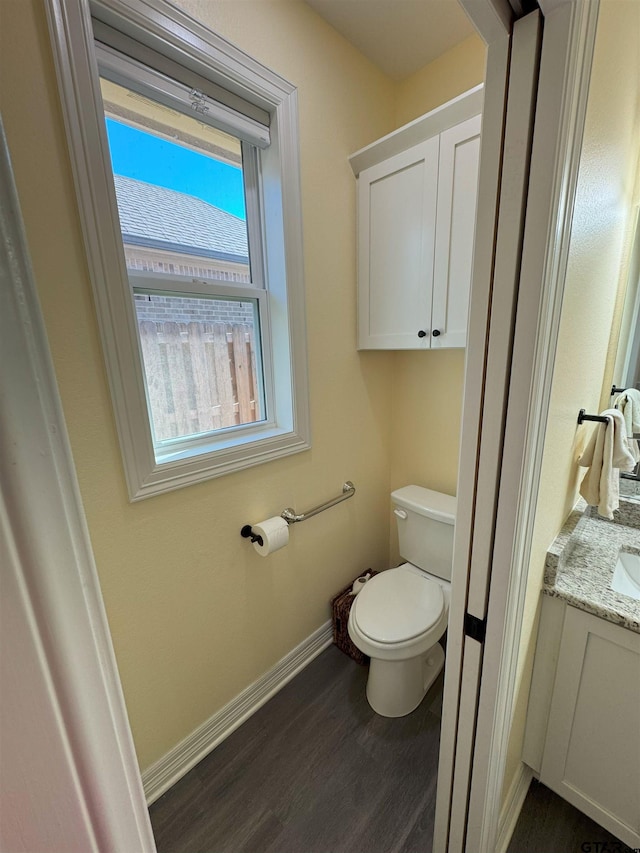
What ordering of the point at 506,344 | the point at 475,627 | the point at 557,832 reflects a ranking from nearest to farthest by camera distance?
the point at 506,344 < the point at 475,627 < the point at 557,832

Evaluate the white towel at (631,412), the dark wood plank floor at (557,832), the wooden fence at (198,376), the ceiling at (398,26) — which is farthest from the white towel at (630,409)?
the ceiling at (398,26)

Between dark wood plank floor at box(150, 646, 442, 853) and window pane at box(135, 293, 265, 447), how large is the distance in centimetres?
125

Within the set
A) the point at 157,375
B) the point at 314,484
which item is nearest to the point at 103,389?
the point at 157,375

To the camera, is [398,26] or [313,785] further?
[398,26]

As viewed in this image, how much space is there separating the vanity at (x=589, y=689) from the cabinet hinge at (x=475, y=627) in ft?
1.21

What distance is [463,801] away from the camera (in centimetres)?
89

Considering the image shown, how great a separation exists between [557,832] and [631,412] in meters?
1.38

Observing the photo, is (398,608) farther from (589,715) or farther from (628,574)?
(628,574)

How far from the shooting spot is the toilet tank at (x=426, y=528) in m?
1.65

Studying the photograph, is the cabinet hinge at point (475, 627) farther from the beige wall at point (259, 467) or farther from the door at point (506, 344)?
the beige wall at point (259, 467)

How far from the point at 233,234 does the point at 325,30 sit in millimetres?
847

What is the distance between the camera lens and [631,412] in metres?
1.27

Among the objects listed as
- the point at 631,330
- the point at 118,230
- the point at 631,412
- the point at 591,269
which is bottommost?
the point at 631,412

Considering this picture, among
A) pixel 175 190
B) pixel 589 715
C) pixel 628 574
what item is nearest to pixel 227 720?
→ pixel 589 715
